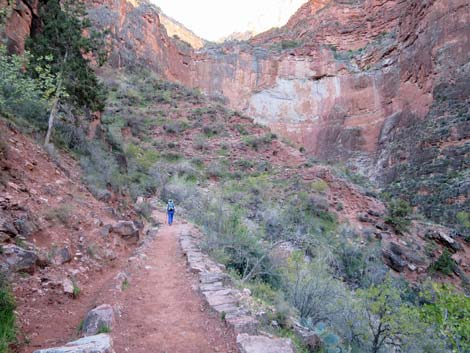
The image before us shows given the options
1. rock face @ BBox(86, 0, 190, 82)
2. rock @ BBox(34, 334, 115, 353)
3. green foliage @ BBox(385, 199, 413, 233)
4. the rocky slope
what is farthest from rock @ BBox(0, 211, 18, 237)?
rock face @ BBox(86, 0, 190, 82)

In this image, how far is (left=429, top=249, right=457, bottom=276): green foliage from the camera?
13.6 m

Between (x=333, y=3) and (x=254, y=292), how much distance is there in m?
50.9

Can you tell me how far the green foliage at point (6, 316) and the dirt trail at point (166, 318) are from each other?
3.12 feet

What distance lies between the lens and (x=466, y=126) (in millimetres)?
22000

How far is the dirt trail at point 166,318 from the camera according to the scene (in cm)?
342

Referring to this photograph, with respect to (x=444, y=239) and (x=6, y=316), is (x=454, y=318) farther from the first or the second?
(x=444, y=239)

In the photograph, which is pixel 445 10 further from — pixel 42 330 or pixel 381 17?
pixel 42 330

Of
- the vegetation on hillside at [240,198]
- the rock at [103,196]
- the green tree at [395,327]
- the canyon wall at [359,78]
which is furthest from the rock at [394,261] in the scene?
the rock at [103,196]

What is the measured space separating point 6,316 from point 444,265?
15.9m

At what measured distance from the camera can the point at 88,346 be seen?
8.76 ft

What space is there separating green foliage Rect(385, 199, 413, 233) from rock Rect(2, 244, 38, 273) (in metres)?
15.6

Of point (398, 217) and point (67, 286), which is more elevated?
point (398, 217)

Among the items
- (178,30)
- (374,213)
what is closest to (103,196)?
(374,213)

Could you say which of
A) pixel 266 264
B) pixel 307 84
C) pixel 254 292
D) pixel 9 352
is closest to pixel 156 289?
pixel 254 292
